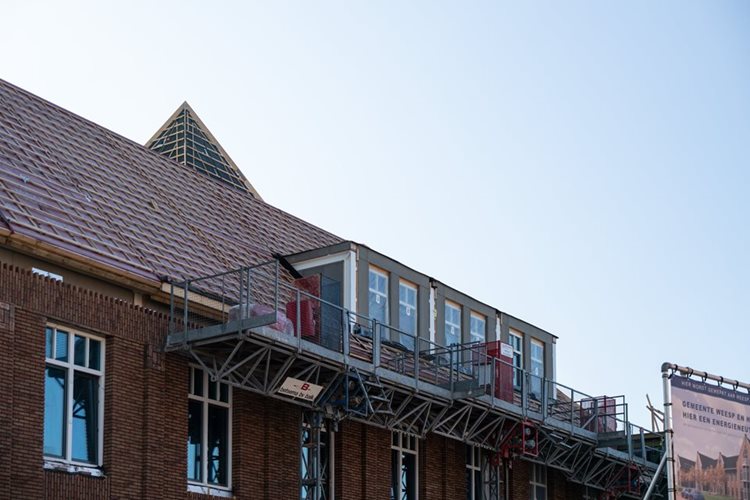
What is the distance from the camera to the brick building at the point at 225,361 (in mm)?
24484

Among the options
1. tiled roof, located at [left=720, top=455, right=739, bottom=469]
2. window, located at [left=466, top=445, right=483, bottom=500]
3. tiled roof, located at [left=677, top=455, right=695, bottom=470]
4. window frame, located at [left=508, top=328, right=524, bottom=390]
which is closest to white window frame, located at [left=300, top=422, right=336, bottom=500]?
window, located at [left=466, top=445, right=483, bottom=500]

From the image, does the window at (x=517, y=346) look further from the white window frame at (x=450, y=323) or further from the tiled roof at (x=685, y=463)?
the tiled roof at (x=685, y=463)

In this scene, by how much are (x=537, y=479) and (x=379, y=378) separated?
11.1 metres

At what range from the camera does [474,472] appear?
36094 millimetres

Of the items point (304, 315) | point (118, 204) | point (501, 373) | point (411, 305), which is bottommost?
point (501, 373)

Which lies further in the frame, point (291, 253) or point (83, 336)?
point (291, 253)

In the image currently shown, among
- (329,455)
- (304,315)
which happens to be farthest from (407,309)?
(304,315)

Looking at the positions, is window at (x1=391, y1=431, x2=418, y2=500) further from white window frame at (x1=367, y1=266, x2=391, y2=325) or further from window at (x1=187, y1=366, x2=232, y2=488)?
window at (x1=187, y1=366, x2=232, y2=488)

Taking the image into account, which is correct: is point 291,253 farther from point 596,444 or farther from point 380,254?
point 596,444

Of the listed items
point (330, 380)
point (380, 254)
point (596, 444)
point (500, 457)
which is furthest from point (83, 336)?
point (596, 444)

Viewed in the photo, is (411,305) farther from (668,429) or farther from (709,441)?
(709,441)

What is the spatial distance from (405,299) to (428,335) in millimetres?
1139

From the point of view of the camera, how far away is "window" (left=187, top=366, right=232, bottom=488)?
1071 inches

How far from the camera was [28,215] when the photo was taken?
2523cm
